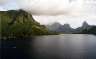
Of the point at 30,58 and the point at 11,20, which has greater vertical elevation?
the point at 11,20

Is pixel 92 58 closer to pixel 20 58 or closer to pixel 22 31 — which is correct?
pixel 20 58

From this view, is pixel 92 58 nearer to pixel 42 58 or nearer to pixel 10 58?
pixel 42 58

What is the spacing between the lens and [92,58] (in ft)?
63.6

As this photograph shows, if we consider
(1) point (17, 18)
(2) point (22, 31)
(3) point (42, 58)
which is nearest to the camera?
(3) point (42, 58)

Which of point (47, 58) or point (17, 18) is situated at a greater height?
point (17, 18)

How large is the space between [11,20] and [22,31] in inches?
120

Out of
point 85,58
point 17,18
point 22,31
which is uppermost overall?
point 17,18

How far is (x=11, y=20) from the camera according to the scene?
3584 cm

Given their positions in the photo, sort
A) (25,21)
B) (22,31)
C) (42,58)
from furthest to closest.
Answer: (25,21) < (22,31) < (42,58)

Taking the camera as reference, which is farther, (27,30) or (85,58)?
(27,30)

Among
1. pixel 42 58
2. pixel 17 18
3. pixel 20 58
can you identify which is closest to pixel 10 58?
pixel 20 58

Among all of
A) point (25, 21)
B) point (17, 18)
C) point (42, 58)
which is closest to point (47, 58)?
point (42, 58)

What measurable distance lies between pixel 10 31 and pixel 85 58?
13360 millimetres

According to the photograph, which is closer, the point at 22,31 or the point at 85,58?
the point at 85,58
